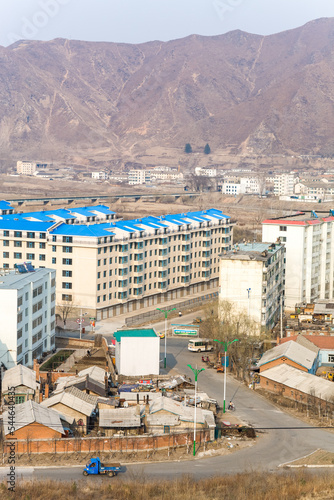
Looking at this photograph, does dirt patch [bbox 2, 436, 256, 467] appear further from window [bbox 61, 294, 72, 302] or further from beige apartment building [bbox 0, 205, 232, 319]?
window [bbox 61, 294, 72, 302]

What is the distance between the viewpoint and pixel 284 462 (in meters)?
17.2

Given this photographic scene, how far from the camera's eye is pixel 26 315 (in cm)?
2448

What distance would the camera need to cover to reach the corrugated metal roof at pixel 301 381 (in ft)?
70.5

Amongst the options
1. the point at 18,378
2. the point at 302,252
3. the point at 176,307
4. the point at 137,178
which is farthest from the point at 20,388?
the point at 137,178

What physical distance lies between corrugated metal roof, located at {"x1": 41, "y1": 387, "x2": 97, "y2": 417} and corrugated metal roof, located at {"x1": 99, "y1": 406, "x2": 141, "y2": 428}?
1.45 feet

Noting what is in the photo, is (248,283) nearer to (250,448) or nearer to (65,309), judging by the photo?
(65,309)

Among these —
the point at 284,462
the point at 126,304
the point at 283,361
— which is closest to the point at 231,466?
the point at 284,462

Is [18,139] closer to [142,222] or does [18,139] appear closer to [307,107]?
[307,107]

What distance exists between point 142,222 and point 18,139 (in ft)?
516

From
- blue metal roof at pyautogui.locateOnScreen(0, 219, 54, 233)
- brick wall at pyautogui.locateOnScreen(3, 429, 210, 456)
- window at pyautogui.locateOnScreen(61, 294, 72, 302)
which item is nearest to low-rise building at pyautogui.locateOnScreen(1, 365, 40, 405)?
brick wall at pyautogui.locateOnScreen(3, 429, 210, 456)

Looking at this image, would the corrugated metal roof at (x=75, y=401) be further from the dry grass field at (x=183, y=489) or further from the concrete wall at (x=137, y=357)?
the concrete wall at (x=137, y=357)

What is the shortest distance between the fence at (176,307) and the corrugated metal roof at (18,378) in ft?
35.9

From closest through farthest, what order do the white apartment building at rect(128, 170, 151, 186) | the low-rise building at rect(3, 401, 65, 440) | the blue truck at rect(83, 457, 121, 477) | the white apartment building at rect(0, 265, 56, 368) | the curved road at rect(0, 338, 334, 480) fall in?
1. the blue truck at rect(83, 457, 121, 477)
2. the curved road at rect(0, 338, 334, 480)
3. the low-rise building at rect(3, 401, 65, 440)
4. the white apartment building at rect(0, 265, 56, 368)
5. the white apartment building at rect(128, 170, 151, 186)

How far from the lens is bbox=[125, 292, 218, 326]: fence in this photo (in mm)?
32906
